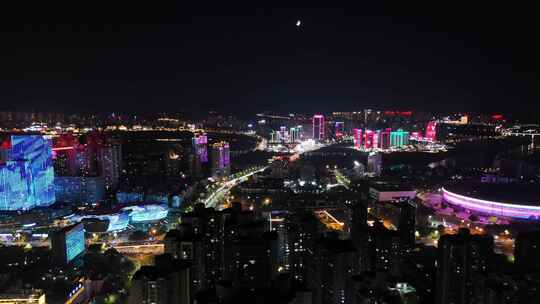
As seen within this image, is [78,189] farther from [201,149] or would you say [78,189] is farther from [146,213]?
[201,149]

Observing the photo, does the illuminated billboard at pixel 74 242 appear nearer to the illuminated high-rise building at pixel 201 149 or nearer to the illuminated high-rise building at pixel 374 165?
the illuminated high-rise building at pixel 201 149

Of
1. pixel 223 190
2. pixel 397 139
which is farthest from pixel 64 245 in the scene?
pixel 397 139

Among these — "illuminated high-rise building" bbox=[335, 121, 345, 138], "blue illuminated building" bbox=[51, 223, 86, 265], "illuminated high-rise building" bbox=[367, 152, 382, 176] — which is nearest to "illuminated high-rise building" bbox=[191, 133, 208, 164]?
"illuminated high-rise building" bbox=[367, 152, 382, 176]

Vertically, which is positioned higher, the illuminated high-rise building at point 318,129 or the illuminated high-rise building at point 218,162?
the illuminated high-rise building at point 318,129

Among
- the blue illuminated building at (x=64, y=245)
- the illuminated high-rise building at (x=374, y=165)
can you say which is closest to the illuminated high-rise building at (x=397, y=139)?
the illuminated high-rise building at (x=374, y=165)

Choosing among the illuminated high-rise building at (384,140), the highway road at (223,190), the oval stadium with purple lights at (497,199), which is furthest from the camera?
the illuminated high-rise building at (384,140)

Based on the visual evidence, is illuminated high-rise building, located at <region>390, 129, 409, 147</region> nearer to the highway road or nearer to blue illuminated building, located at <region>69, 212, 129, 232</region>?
the highway road
